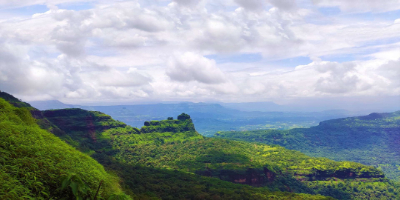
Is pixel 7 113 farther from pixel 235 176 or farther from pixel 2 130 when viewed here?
pixel 235 176

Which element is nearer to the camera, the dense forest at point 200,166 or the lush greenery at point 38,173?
the lush greenery at point 38,173

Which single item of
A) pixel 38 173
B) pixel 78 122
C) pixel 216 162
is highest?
pixel 38 173

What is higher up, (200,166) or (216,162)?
(216,162)

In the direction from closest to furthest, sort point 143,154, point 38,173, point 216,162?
point 38,173
point 216,162
point 143,154

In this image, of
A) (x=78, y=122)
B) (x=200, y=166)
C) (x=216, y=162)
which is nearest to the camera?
(x=200, y=166)

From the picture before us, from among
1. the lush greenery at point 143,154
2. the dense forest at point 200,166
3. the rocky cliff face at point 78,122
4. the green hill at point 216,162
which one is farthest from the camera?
the rocky cliff face at point 78,122

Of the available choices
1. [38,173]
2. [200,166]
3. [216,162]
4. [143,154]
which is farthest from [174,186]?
[143,154]

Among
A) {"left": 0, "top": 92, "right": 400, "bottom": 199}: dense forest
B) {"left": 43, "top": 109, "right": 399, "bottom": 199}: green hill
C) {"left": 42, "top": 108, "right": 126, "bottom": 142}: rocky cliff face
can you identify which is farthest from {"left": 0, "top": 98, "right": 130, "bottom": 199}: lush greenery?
{"left": 42, "top": 108, "right": 126, "bottom": 142}: rocky cliff face

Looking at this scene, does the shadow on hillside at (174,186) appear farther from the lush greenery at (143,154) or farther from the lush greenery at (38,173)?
the lush greenery at (38,173)

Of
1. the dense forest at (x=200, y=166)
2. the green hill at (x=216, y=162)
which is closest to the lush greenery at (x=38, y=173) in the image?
the dense forest at (x=200, y=166)

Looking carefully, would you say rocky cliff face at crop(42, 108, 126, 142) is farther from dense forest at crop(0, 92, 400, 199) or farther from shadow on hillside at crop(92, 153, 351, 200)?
shadow on hillside at crop(92, 153, 351, 200)

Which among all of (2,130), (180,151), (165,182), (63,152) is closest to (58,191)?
(63,152)

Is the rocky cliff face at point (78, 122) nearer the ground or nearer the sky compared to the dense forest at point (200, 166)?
nearer the sky

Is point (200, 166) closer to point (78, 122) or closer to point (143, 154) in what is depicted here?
point (143, 154)
